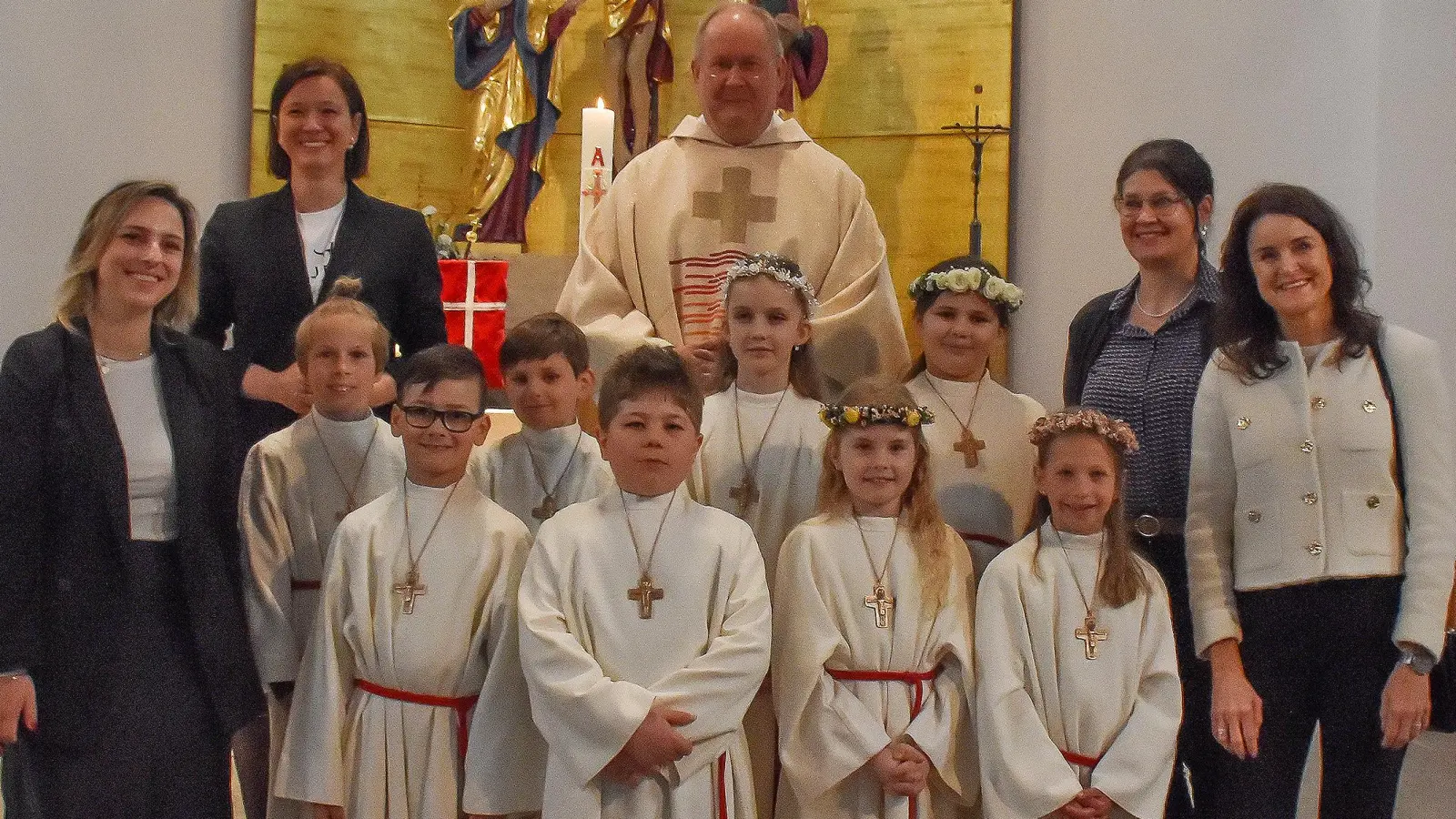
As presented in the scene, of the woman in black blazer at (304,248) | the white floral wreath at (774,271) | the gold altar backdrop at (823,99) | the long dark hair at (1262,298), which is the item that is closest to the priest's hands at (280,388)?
the woman in black blazer at (304,248)

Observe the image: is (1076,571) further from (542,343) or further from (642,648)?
(542,343)

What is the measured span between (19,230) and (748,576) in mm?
4925

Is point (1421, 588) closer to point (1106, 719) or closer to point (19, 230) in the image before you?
point (1106, 719)

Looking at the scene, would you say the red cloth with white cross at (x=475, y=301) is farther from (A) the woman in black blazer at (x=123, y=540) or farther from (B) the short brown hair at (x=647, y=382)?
(B) the short brown hair at (x=647, y=382)

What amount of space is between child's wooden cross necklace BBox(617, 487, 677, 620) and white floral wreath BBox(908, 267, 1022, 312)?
3.29 ft

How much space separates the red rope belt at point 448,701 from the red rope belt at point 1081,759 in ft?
4.61

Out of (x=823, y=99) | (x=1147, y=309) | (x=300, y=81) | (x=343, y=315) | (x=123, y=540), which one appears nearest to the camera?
(x=123, y=540)

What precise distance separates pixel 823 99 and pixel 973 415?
177 inches

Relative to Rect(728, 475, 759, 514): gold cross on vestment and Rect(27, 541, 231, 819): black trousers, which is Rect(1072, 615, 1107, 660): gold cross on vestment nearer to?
Rect(728, 475, 759, 514): gold cross on vestment

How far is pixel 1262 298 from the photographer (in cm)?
358

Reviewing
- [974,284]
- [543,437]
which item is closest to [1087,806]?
[974,284]

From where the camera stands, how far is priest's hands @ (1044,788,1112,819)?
342 cm

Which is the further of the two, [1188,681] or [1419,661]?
[1188,681]

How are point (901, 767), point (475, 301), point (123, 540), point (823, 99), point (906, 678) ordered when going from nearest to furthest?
1. point (123, 540)
2. point (901, 767)
3. point (906, 678)
4. point (475, 301)
5. point (823, 99)
